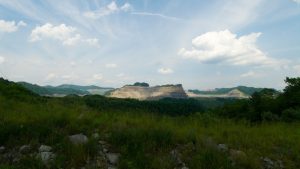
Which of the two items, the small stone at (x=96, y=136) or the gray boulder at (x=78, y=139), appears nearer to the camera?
the gray boulder at (x=78, y=139)

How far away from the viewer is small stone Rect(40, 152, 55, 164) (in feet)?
26.6

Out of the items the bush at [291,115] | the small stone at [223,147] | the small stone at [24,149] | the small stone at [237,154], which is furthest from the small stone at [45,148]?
the bush at [291,115]

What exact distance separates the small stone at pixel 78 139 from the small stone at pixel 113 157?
74 centimetres

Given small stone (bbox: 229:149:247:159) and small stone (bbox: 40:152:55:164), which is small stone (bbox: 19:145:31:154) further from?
small stone (bbox: 229:149:247:159)

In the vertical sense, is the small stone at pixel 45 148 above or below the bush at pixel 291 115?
below

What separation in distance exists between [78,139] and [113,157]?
1174 millimetres

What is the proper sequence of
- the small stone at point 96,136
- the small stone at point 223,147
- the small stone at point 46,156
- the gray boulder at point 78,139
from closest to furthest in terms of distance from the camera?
1. the small stone at point 46,156
2. the gray boulder at point 78,139
3. the small stone at point 223,147
4. the small stone at point 96,136

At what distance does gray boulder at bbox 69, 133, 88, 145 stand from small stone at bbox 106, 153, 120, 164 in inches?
29.1

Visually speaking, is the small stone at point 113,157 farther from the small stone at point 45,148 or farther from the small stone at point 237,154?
the small stone at point 237,154

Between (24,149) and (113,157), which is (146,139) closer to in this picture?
(113,157)

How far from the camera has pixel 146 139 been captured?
9.39m

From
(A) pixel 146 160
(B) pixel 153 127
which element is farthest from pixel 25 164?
(B) pixel 153 127

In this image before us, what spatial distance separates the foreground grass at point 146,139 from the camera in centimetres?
836

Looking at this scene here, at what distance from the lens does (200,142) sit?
940 centimetres
